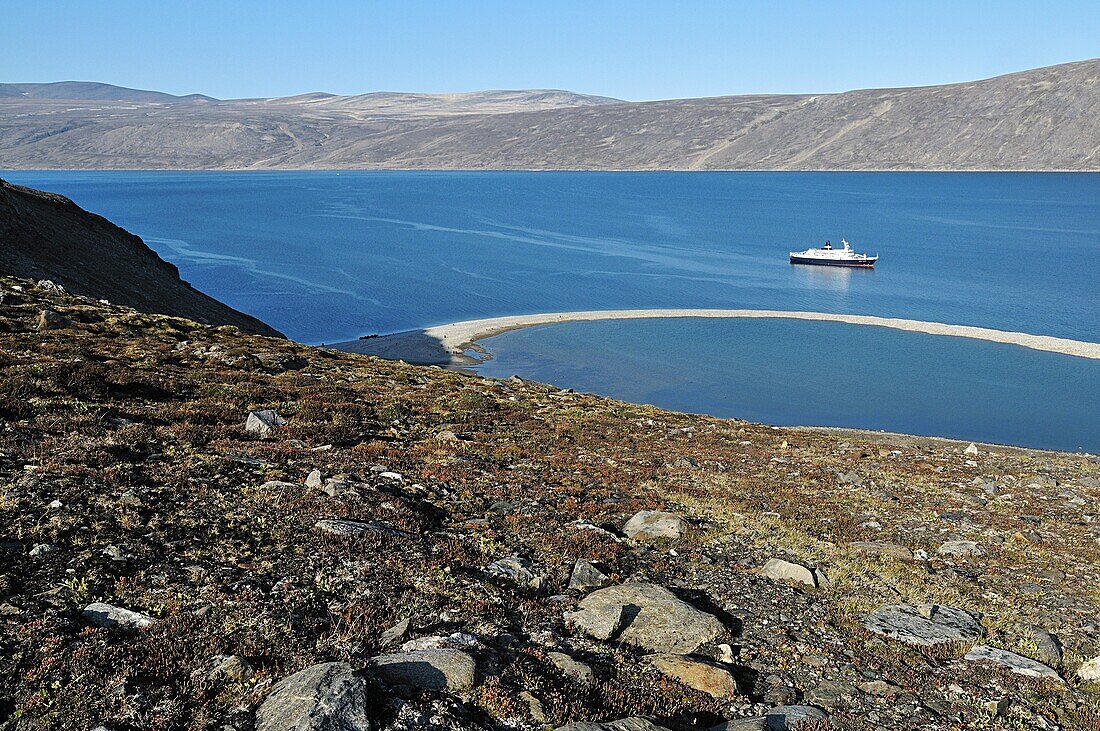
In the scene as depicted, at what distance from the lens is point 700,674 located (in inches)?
350

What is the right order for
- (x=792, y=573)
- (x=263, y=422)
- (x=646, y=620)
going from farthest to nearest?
(x=263, y=422) < (x=792, y=573) < (x=646, y=620)

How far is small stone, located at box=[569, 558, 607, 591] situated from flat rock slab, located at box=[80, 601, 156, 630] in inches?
202

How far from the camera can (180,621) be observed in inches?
341

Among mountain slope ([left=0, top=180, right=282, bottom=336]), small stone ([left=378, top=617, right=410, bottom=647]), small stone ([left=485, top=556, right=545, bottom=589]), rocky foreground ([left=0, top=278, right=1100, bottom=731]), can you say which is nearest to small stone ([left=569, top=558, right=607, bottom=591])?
rocky foreground ([left=0, top=278, right=1100, bottom=731])

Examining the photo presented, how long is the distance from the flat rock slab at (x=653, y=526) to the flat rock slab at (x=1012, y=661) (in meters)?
4.70

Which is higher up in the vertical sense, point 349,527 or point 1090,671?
point 349,527

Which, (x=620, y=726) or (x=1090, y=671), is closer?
(x=620, y=726)

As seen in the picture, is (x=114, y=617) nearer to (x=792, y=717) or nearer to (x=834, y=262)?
(x=792, y=717)

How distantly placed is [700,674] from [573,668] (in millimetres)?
1405

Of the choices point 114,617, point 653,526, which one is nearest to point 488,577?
point 653,526

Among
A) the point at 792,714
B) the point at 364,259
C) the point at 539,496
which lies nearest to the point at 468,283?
the point at 364,259

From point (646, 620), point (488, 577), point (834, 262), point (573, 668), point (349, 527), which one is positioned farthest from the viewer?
point (834, 262)

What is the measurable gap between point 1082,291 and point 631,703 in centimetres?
11221

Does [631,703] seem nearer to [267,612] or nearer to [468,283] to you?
[267,612]
